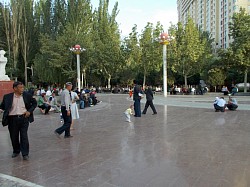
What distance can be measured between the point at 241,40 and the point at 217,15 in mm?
66021

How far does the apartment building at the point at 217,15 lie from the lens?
8084 centimetres

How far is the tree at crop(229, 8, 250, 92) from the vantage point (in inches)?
1257

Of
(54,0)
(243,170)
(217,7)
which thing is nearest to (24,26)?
(54,0)

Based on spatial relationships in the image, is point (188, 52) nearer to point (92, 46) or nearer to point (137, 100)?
point (92, 46)

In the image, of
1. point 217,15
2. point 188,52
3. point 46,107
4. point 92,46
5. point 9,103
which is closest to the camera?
point 9,103

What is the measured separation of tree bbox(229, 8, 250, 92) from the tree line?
13.6 ft

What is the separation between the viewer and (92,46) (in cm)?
4447

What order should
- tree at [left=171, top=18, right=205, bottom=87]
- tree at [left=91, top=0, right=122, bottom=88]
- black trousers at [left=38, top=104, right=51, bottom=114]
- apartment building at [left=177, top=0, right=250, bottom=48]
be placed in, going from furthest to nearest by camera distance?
apartment building at [left=177, top=0, right=250, bottom=48] < tree at [left=91, top=0, right=122, bottom=88] < tree at [left=171, top=18, right=205, bottom=87] < black trousers at [left=38, top=104, right=51, bottom=114]

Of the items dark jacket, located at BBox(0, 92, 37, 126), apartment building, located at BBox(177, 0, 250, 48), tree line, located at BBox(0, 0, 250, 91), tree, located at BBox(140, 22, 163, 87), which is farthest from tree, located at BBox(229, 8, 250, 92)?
apartment building, located at BBox(177, 0, 250, 48)

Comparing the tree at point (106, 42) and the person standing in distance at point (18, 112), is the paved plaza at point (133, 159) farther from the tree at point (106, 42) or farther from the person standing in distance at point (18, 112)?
the tree at point (106, 42)

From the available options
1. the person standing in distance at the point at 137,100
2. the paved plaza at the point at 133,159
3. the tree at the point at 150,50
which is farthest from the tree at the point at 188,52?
the paved plaza at the point at 133,159

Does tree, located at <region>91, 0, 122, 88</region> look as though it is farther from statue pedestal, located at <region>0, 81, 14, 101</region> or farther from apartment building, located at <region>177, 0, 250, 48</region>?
apartment building, located at <region>177, 0, 250, 48</region>

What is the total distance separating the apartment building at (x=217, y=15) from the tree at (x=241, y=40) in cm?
3980

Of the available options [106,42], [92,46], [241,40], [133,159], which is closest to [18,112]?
[133,159]
